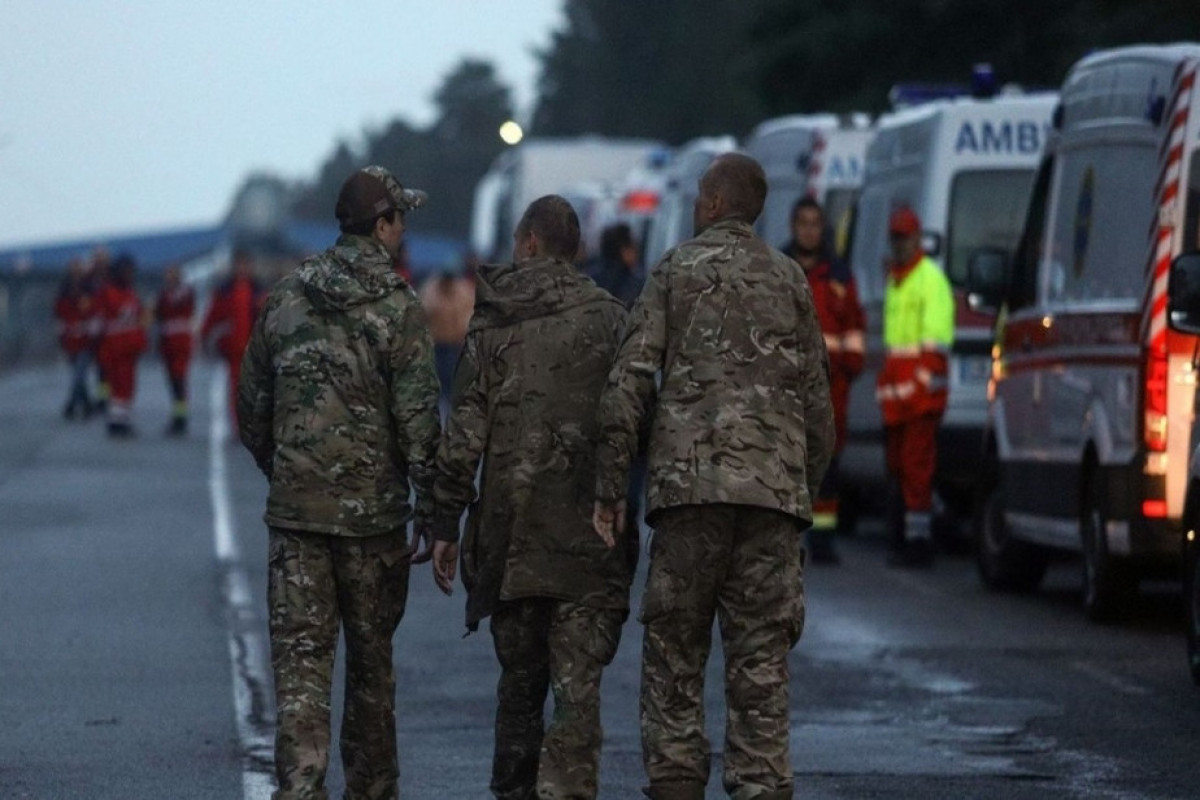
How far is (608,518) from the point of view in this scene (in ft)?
25.4

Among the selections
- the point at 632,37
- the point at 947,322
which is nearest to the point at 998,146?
the point at 947,322

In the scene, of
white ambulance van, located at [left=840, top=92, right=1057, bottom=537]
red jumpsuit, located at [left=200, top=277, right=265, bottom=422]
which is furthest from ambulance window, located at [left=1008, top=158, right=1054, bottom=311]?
red jumpsuit, located at [left=200, top=277, right=265, bottom=422]

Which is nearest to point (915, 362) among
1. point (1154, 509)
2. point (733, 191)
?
point (1154, 509)

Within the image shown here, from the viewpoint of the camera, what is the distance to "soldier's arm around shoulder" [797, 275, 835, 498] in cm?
789

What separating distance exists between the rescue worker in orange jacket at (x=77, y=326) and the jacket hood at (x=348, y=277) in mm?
26491

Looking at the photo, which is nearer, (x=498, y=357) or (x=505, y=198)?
(x=498, y=357)

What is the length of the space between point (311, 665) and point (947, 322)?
9.31 m

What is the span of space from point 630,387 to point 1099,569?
640cm

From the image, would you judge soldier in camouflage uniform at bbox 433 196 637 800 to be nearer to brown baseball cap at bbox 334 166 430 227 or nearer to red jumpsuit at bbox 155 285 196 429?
brown baseball cap at bbox 334 166 430 227

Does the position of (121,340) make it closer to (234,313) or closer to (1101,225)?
(234,313)

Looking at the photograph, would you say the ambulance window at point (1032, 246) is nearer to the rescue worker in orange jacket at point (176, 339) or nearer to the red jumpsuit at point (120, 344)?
the red jumpsuit at point (120, 344)

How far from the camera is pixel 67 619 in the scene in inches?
547

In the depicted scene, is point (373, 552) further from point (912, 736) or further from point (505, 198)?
point (505, 198)

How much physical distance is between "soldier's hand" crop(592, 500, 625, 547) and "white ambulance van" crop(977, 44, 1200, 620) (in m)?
4.93
